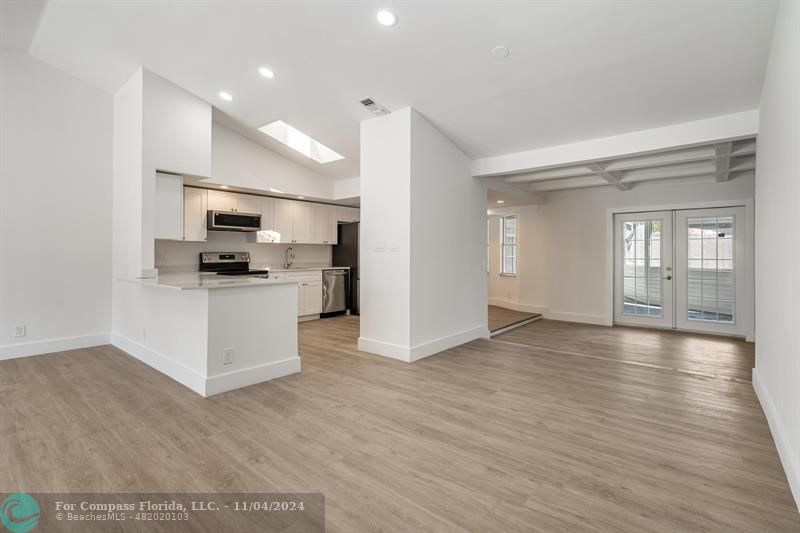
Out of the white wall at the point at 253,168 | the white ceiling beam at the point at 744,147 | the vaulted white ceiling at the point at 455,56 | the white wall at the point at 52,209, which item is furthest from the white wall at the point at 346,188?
the white ceiling beam at the point at 744,147

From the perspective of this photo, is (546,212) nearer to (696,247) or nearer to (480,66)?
(696,247)

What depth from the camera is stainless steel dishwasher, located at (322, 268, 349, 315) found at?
7180 millimetres

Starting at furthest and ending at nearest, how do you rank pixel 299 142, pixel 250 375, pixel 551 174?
1. pixel 299 142
2. pixel 551 174
3. pixel 250 375

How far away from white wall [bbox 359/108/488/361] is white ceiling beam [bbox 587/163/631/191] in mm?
1704

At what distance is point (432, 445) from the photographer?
7.89ft

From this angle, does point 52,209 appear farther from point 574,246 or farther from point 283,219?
point 574,246

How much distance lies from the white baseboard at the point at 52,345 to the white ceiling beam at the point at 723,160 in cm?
779

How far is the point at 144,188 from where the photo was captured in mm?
4398

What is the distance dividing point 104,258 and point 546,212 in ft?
24.3

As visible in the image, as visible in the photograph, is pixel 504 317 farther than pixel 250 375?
Yes

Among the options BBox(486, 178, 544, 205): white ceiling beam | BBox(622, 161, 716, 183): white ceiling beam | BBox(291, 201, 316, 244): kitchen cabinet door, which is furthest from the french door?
BBox(291, 201, 316, 244): kitchen cabinet door

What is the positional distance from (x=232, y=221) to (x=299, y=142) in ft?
5.45

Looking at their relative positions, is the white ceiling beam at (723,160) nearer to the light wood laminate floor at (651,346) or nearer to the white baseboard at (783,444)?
the light wood laminate floor at (651,346)

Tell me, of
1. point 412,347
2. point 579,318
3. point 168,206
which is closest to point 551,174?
point 579,318
